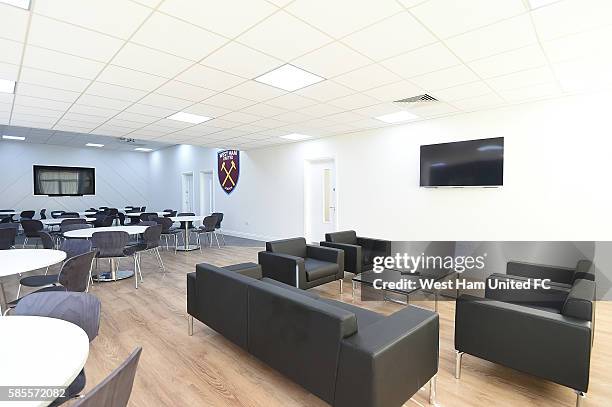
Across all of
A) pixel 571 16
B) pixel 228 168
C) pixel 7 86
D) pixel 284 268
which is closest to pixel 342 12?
pixel 571 16

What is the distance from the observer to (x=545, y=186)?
14.9 ft

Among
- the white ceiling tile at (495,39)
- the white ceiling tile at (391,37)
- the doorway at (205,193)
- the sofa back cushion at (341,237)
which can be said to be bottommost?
the sofa back cushion at (341,237)

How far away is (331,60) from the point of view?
3.21 meters

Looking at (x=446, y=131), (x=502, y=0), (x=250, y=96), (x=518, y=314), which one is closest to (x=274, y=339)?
(x=518, y=314)

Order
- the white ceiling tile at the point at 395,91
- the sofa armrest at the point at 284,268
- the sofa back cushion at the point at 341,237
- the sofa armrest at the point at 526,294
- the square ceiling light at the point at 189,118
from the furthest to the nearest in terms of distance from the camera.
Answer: the square ceiling light at the point at 189,118
the sofa back cushion at the point at 341,237
the white ceiling tile at the point at 395,91
the sofa armrest at the point at 284,268
the sofa armrest at the point at 526,294

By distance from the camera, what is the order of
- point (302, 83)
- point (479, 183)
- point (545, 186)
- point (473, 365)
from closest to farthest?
1. point (473, 365)
2. point (302, 83)
3. point (545, 186)
4. point (479, 183)

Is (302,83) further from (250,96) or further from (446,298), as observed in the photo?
(446,298)

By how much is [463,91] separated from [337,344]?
3797mm

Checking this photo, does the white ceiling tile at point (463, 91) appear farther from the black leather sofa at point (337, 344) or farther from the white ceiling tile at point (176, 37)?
A: the black leather sofa at point (337, 344)

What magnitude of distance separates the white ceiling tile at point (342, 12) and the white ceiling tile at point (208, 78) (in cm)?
146

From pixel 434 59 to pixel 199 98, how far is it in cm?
309

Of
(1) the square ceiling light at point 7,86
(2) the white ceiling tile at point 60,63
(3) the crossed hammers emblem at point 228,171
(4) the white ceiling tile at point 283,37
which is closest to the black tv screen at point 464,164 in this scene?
(4) the white ceiling tile at point 283,37

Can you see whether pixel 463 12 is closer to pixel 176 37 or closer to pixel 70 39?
pixel 176 37

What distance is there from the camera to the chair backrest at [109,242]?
4.53 m
